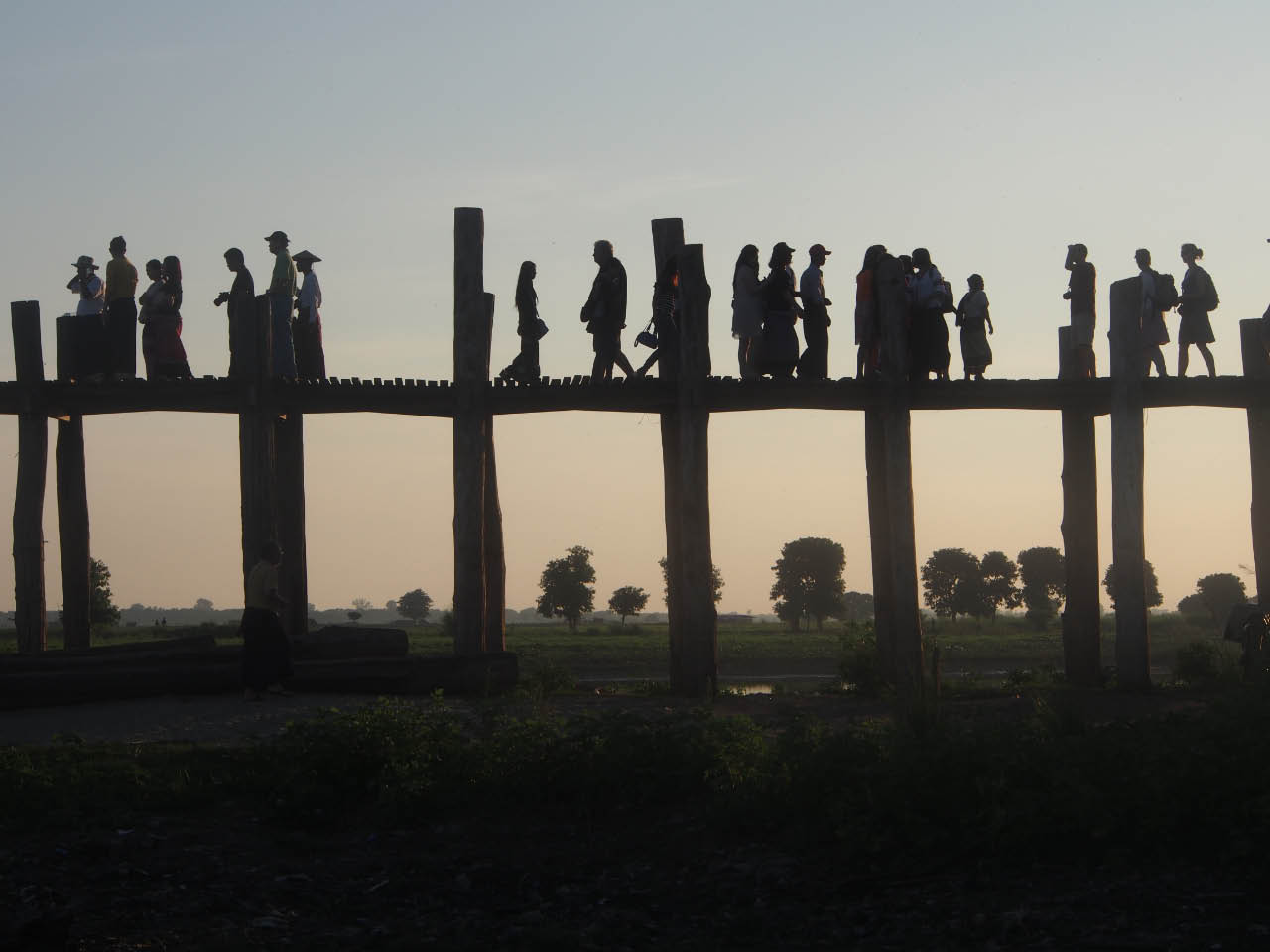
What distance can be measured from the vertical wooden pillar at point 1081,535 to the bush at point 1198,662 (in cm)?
106

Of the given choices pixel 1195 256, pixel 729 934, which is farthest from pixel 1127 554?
pixel 729 934

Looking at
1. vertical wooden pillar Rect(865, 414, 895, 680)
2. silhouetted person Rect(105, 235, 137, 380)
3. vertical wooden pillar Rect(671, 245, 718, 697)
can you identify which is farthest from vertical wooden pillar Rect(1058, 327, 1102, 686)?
silhouetted person Rect(105, 235, 137, 380)

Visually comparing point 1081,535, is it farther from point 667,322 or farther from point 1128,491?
point 667,322

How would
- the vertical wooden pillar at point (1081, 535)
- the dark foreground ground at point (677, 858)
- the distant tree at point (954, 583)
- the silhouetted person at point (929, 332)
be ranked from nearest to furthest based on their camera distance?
1. the dark foreground ground at point (677, 858)
2. the silhouetted person at point (929, 332)
3. the vertical wooden pillar at point (1081, 535)
4. the distant tree at point (954, 583)

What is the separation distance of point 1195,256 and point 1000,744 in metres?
8.94

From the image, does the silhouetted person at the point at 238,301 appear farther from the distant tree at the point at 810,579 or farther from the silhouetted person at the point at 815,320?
the distant tree at the point at 810,579

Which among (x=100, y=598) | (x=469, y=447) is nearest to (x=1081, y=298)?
(x=469, y=447)

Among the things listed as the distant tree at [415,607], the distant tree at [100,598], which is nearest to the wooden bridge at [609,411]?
the distant tree at [100,598]

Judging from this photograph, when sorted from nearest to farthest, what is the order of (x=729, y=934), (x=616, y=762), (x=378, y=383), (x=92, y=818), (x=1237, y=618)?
(x=729, y=934), (x=92, y=818), (x=616, y=762), (x=378, y=383), (x=1237, y=618)

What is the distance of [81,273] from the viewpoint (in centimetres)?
1738

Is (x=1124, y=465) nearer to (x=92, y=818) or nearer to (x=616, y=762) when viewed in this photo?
(x=616, y=762)

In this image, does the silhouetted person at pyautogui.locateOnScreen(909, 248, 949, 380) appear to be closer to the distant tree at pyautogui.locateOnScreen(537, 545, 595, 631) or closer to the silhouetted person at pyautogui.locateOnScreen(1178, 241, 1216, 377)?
the silhouetted person at pyautogui.locateOnScreen(1178, 241, 1216, 377)

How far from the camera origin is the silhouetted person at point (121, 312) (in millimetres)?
16703

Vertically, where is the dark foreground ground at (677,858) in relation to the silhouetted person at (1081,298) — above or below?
below
